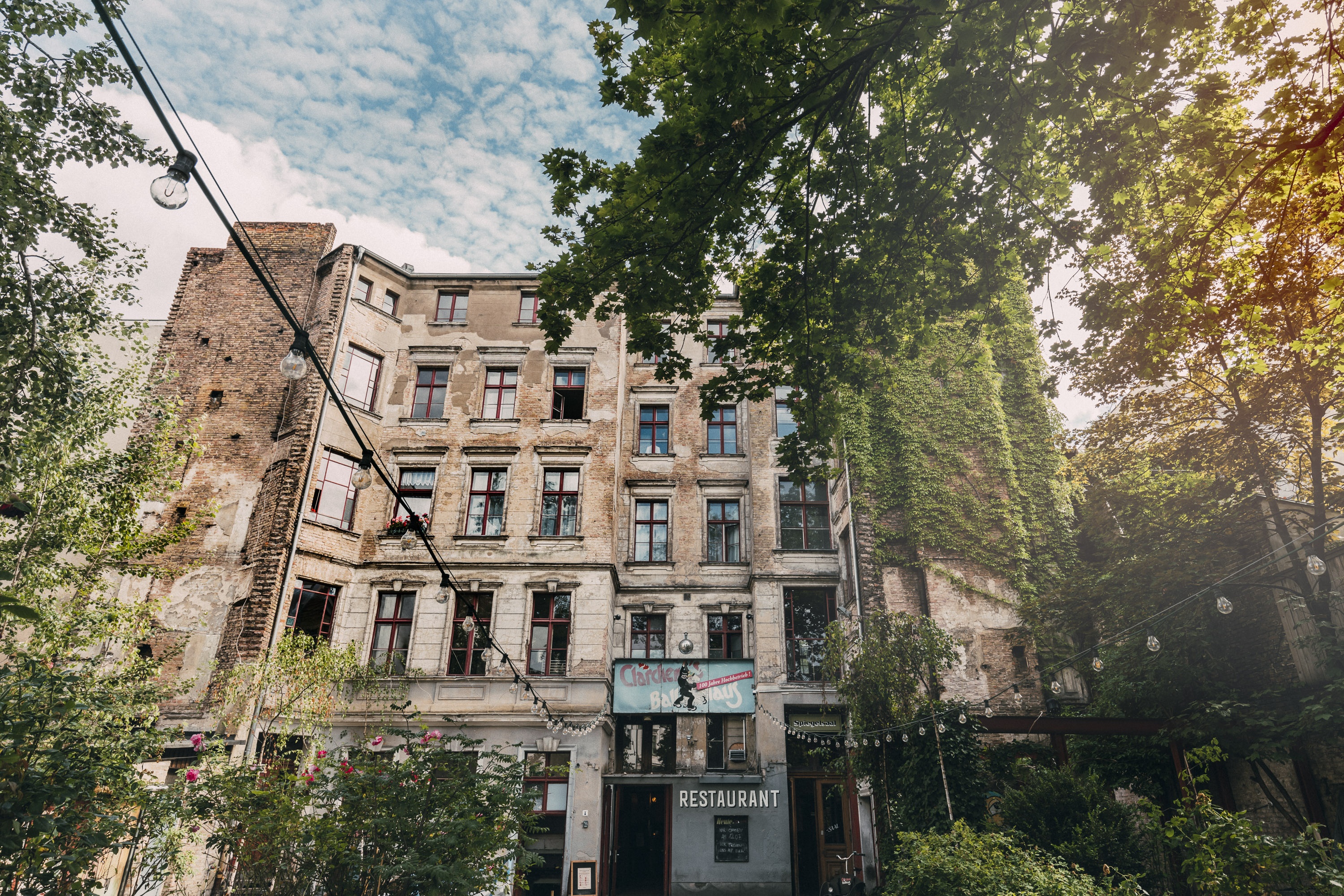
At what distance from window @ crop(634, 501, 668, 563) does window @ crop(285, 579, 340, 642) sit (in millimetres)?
8645

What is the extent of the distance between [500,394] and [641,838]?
13598 mm

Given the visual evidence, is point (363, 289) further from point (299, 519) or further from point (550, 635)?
point (550, 635)

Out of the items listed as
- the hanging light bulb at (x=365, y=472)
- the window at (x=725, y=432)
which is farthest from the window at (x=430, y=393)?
→ the hanging light bulb at (x=365, y=472)

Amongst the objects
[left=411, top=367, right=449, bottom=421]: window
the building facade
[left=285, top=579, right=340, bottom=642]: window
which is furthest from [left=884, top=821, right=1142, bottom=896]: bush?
[left=411, top=367, right=449, bottom=421]: window

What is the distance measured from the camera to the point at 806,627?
19.8m

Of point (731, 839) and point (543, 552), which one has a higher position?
point (543, 552)

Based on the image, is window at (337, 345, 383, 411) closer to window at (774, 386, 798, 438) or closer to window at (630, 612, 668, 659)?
window at (630, 612, 668, 659)

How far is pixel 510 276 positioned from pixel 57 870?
20.5 metres

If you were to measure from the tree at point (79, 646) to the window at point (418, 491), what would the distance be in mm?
5524

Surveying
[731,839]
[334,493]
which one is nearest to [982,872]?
[731,839]

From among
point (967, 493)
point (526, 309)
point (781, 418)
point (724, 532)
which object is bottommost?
point (724, 532)

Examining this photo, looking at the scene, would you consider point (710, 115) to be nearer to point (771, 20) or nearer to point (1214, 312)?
point (771, 20)

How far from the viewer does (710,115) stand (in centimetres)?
591

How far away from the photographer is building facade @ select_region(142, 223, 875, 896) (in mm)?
17484
